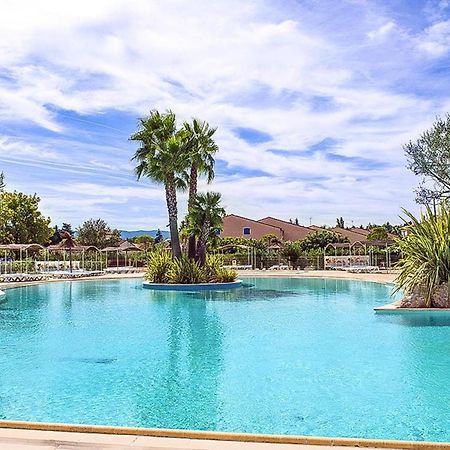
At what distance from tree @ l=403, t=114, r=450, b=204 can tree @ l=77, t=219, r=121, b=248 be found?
36.7m

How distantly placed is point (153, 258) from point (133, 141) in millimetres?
5694

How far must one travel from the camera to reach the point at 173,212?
85.2 ft

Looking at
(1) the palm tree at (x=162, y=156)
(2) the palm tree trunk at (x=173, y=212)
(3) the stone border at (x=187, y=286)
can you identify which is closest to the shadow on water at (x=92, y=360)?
(3) the stone border at (x=187, y=286)

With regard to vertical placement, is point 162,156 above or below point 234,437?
above

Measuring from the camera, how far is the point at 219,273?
82.4 feet

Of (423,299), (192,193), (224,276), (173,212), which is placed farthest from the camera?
(173,212)

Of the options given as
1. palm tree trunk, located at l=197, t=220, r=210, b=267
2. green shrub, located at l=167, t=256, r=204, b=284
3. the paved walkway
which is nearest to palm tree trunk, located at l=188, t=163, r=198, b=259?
palm tree trunk, located at l=197, t=220, r=210, b=267

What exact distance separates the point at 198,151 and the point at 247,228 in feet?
110

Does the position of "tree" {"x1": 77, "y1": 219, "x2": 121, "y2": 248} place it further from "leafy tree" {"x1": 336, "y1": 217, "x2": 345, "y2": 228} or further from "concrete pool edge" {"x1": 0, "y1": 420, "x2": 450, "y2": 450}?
"concrete pool edge" {"x1": 0, "y1": 420, "x2": 450, "y2": 450}

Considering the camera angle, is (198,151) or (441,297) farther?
(198,151)

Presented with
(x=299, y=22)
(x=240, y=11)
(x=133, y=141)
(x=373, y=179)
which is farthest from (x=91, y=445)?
(x=373, y=179)

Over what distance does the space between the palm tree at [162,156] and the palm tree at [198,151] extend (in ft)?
1.10

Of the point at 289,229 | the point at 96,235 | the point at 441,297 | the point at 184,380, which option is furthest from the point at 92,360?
the point at 289,229

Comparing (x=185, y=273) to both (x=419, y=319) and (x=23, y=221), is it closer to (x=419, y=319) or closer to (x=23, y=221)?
(x=419, y=319)
